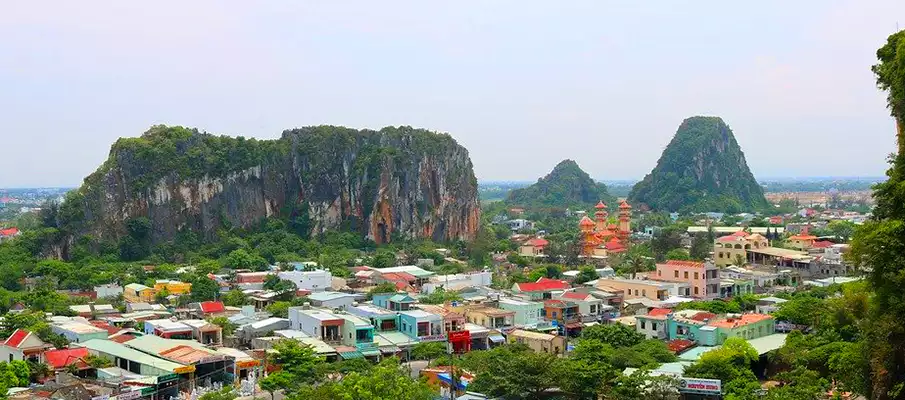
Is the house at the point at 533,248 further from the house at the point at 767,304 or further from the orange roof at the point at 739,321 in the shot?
the orange roof at the point at 739,321

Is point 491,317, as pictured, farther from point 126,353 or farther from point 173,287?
point 173,287

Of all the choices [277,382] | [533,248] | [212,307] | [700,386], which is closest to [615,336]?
[700,386]

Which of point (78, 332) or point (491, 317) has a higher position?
point (78, 332)

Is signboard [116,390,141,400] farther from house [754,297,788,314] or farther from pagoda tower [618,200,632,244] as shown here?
pagoda tower [618,200,632,244]

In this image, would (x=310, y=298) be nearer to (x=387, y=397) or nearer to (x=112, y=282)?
(x=112, y=282)

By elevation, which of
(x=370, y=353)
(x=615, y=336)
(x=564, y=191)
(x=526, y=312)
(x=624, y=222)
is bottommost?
(x=370, y=353)

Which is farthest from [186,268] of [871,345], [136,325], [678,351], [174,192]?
[871,345]
